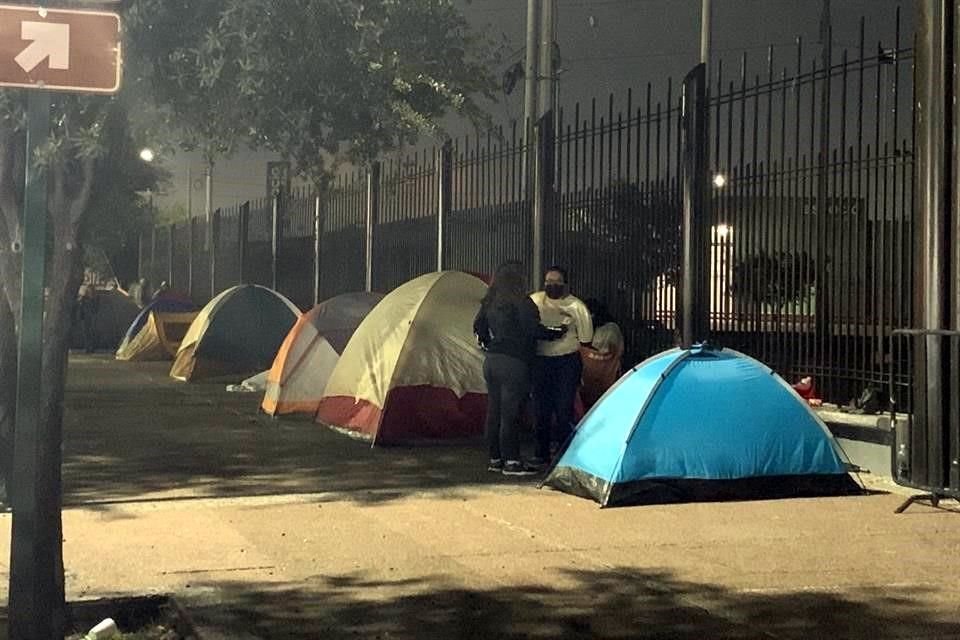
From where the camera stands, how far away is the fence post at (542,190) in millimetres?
14328

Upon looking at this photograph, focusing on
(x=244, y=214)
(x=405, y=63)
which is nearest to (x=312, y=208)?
(x=244, y=214)

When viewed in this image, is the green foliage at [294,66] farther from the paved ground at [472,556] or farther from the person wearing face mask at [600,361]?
the person wearing face mask at [600,361]

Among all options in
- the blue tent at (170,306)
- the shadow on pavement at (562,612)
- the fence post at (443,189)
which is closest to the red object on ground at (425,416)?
the fence post at (443,189)

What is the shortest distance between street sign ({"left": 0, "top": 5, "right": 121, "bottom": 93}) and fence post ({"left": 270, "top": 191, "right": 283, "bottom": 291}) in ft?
62.8

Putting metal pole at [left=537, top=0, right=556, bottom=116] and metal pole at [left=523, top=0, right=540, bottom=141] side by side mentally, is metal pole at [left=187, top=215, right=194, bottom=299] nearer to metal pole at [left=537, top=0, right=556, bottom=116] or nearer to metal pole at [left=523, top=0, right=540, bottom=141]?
metal pole at [left=523, top=0, right=540, bottom=141]

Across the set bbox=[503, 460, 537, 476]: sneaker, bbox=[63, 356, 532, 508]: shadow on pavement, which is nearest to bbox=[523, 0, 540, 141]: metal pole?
bbox=[63, 356, 532, 508]: shadow on pavement

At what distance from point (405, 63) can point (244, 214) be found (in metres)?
19.8

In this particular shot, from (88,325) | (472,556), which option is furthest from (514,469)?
(88,325)

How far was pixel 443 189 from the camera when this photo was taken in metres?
16.9

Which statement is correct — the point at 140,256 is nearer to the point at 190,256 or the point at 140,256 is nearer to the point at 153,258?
the point at 153,258

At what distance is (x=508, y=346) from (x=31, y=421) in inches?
228

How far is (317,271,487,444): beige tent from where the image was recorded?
40.9 feet

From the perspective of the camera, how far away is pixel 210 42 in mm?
6137

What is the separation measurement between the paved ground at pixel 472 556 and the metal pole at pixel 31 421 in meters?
0.80
